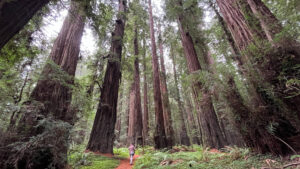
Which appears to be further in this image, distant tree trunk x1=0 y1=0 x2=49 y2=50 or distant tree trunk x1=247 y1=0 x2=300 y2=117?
distant tree trunk x1=247 y1=0 x2=300 y2=117

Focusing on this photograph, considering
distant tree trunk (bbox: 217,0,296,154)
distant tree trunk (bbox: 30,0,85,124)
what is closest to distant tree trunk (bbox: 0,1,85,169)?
distant tree trunk (bbox: 30,0,85,124)

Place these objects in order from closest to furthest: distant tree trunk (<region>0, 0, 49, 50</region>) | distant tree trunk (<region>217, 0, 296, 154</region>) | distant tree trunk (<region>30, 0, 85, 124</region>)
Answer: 1. distant tree trunk (<region>0, 0, 49, 50</region>)
2. distant tree trunk (<region>217, 0, 296, 154</region>)
3. distant tree trunk (<region>30, 0, 85, 124</region>)

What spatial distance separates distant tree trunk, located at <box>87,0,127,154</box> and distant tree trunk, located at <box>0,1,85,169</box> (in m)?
1.57

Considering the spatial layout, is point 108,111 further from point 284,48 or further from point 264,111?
point 284,48

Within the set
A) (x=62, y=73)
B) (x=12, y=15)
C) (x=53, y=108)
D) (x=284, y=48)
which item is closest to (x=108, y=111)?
(x=53, y=108)

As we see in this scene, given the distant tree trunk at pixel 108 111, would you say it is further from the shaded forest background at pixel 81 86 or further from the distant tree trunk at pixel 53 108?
the distant tree trunk at pixel 53 108

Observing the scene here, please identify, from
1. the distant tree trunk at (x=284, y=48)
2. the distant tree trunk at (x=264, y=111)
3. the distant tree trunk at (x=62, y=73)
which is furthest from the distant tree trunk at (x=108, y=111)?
the distant tree trunk at (x=284, y=48)

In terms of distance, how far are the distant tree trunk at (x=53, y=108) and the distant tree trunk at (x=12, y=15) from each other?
3.89 ft

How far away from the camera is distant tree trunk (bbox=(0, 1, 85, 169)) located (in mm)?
2617

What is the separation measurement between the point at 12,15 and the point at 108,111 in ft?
14.4

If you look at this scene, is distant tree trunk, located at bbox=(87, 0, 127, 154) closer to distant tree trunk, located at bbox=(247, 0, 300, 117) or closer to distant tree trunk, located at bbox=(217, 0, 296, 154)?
distant tree trunk, located at bbox=(217, 0, 296, 154)

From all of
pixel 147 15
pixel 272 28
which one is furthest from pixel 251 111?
pixel 147 15

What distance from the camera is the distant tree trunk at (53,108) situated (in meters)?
2.62

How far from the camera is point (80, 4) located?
286 centimetres
